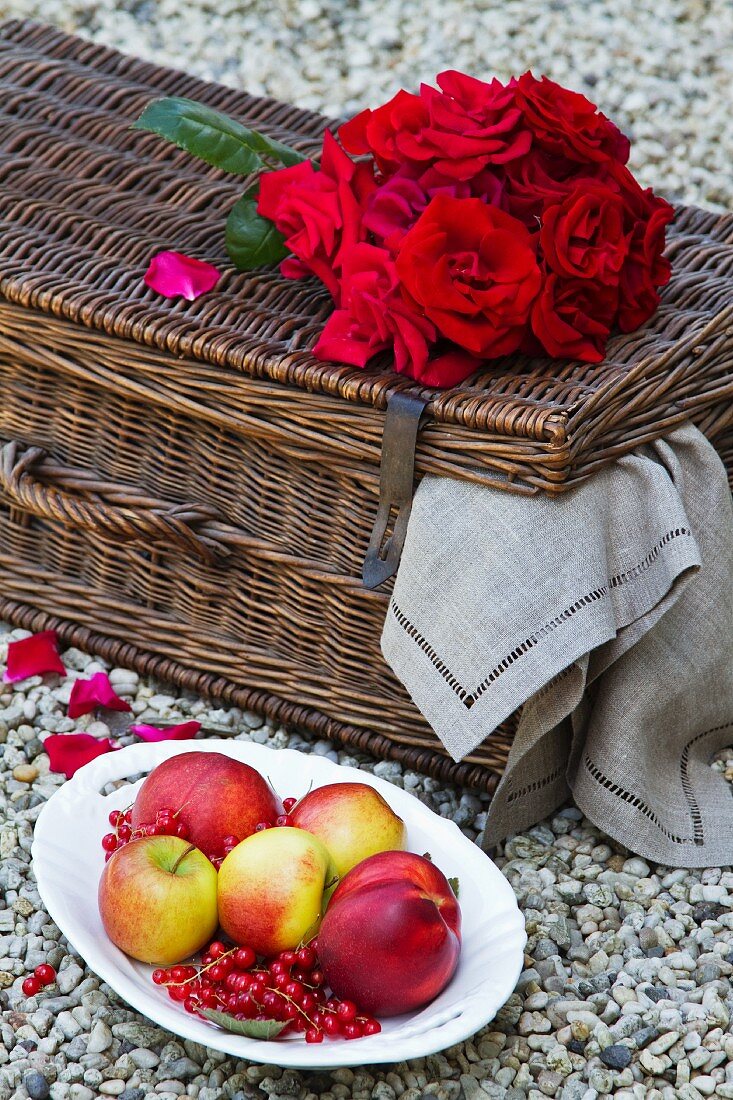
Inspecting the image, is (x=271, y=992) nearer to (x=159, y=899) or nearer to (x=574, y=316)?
(x=159, y=899)

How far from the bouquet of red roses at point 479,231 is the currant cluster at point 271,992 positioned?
671mm

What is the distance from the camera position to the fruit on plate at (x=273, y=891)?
118cm

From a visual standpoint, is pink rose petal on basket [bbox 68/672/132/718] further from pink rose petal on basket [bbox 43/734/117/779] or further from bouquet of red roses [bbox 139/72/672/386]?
bouquet of red roses [bbox 139/72/672/386]

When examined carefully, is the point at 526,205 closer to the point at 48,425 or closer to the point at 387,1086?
the point at 48,425

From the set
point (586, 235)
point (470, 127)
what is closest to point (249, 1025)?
point (586, 235)

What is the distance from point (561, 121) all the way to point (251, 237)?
46 centimetres

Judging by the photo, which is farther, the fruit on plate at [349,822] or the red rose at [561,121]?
the red rose at [561,121]

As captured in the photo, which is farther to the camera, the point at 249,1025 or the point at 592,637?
the point at 592,637

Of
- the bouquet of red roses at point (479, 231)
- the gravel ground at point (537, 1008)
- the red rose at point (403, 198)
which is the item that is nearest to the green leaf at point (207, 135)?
the bouquet of red roses at point (479, 231)

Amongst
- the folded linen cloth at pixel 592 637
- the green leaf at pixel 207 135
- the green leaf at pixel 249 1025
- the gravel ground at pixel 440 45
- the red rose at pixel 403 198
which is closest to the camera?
the green leaf at pixel 249 1025

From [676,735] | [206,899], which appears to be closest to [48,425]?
[206,899]

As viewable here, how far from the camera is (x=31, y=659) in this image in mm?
1822

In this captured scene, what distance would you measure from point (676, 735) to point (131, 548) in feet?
2.64

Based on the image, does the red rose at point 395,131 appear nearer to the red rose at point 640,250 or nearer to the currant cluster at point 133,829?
the red rose at point 640,250
